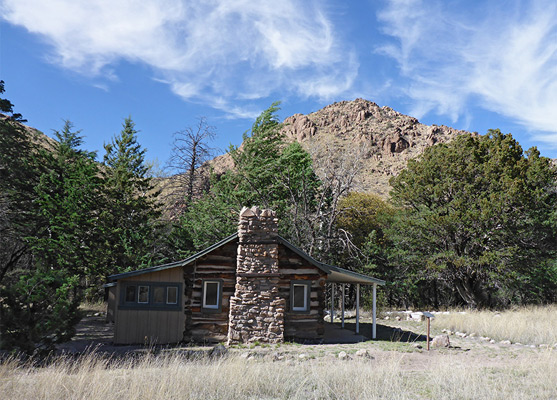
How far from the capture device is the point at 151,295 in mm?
14023

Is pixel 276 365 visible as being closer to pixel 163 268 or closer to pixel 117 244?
pixel 163 268

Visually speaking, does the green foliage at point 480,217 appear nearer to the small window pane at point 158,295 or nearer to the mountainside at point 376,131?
the small window pane at point 158,295

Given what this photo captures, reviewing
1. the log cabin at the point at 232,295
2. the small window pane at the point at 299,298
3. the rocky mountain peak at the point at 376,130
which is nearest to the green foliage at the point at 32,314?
the log cabin at the point at 232,295

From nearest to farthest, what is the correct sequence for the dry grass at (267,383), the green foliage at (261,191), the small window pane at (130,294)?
the dry grass at (267,383), the small window pane at (130,294), the green foliage at (261,191)

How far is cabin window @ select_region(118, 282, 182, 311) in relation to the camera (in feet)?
45.8

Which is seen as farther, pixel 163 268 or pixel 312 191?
pixel 312 191

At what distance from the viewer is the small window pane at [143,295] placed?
14.1 metres

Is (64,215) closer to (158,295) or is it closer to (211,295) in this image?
(158,295)

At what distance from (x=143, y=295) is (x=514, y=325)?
14.1m

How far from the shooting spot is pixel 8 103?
22.8m

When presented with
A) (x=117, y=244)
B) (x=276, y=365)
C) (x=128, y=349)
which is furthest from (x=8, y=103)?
(x=276, y=365)

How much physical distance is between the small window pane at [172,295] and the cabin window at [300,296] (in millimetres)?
4073

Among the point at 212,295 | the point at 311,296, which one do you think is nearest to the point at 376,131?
the point at 311,296

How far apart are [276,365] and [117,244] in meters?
17.6
